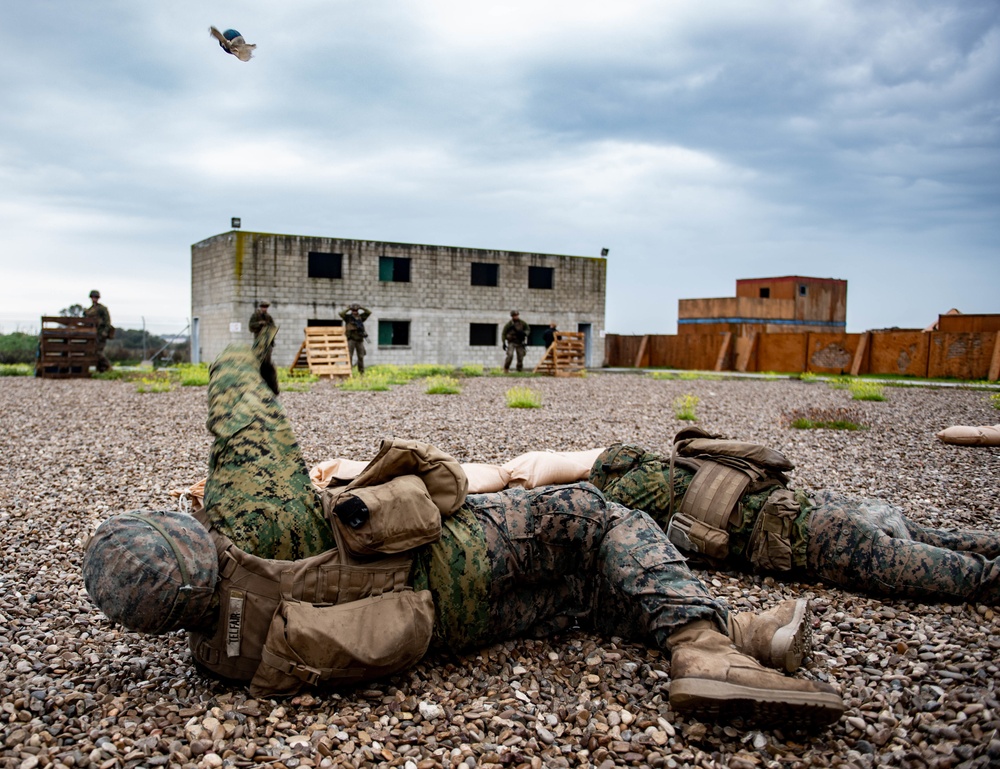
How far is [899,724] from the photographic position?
6.93 ft

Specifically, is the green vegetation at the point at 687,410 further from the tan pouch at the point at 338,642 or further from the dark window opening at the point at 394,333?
the dark window opening at the point at 394,333

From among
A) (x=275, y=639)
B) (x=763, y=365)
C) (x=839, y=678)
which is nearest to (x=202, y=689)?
(x=275, y=639)

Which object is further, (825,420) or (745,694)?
(825,420)

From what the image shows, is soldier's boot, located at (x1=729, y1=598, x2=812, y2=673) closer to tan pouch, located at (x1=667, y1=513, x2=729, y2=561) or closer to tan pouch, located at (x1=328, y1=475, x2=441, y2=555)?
tan pouch, located at (x1=667, y1=513, x2=729, y2=561)

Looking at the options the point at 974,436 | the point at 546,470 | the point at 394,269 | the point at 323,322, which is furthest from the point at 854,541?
the point at 394,269

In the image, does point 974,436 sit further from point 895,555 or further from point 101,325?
point 101,325

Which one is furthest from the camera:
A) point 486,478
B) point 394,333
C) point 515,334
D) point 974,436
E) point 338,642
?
point 394,333

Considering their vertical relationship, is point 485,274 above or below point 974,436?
above

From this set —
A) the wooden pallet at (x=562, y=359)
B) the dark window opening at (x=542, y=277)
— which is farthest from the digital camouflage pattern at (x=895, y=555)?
the dark window opening at (x=542, y=277)

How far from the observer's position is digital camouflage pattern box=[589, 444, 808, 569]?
3.24m

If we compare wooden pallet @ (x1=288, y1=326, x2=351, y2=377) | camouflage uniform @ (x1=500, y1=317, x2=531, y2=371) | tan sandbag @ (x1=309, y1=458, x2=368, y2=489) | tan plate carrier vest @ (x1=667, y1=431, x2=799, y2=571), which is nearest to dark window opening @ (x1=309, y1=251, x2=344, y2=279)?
camouflage uniform @ (x1=500, y1=317, x2=531, y2=371)

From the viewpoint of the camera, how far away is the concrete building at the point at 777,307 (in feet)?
103

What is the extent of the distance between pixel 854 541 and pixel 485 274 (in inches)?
1081

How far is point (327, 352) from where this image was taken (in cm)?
1878
